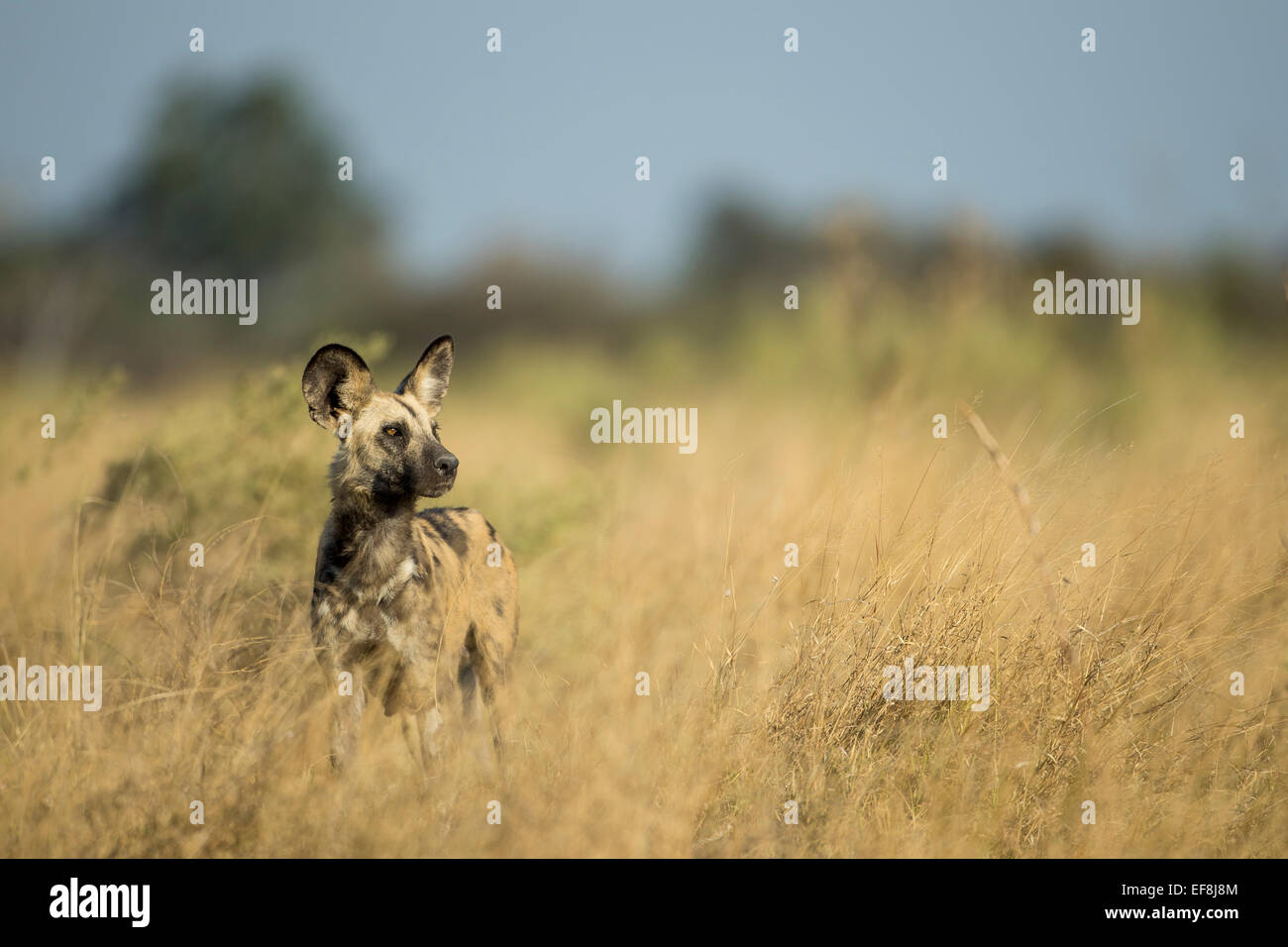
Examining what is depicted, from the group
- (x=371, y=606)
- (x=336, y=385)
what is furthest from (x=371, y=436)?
(x=371, y=606)

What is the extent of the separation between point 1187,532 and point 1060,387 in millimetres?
9098

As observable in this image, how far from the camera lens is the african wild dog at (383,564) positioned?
454cm

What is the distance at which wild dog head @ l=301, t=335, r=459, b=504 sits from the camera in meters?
4.56

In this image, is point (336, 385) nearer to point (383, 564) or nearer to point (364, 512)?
point (364, 512)

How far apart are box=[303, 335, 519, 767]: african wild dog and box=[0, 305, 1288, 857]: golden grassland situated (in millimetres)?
205

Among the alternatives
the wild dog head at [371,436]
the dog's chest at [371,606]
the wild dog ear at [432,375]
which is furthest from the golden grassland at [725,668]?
the wild dog ear at [432,375]

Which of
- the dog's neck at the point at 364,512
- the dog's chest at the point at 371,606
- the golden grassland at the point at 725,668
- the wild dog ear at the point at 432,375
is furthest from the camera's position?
the wild dog ear at the point at 432,375

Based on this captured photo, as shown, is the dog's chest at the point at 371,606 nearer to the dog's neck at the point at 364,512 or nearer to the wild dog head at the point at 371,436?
the dog's neck at the point at 364,512

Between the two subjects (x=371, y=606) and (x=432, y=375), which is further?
(x=432, y=375)

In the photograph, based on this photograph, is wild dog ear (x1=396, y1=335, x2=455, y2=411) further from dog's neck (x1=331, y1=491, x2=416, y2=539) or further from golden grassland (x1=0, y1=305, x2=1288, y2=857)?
golden grassland (x1=0, y1=305, x2=1288, y2=857)

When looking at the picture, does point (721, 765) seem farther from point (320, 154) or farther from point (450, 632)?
point (320, 154)

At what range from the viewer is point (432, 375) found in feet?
16.3

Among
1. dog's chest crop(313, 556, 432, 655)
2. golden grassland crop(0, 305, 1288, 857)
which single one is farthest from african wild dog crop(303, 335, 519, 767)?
golden grassland crop(0, 305, 1288, 857)

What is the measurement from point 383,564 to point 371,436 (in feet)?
1.82
